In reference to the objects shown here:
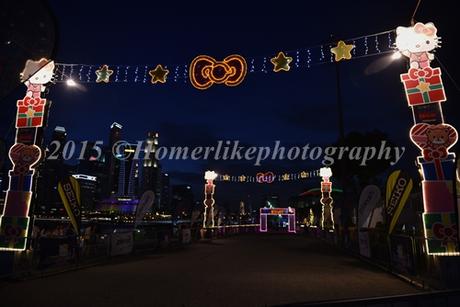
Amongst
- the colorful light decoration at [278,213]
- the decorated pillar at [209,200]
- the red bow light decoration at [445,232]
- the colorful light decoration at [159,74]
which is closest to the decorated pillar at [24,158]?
the colorful light decoration at [159,74]

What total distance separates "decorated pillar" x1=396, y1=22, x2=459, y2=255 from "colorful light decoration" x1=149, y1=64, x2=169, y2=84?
804cm

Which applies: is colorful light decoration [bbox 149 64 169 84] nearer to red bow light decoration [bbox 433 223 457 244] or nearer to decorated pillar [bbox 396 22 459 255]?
decorated pillar [bbox 396 22 459 255]

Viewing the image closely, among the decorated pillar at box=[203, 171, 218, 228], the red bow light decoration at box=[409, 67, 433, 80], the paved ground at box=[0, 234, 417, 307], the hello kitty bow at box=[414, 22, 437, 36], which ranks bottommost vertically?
the paved ground at box=[0, 234, 417, 307]

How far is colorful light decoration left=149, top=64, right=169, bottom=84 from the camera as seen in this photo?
12.6 metres

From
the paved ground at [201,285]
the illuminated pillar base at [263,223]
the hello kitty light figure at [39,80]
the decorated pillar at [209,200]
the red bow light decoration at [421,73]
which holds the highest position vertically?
the hello kitty light figure at [39,80]

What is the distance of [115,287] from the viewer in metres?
8.66

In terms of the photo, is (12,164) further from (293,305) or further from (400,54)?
(400,54)

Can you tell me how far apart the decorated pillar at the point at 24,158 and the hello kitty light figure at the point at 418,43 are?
1175 cm

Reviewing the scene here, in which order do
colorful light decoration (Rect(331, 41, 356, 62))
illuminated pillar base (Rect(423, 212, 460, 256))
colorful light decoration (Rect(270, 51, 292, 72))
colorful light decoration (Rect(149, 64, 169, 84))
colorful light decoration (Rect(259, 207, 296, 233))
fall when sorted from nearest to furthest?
illuminated pillar base (Rect(423, 212, 460, 256)), colorful light decoration (Rect(331, 41, 356, 62)), colorful light decoration (Rect(270, 51, 292, 72)), colorful light decoration (Rect(149, 64, 169, 84)), colorful light decoration (Rect(259, 207, 296, 233))

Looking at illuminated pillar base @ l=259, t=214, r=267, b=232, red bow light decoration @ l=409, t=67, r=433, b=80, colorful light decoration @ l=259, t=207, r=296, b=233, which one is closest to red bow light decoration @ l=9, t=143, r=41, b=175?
red bow light decoration @ l=409, t=67, r=433, b=80

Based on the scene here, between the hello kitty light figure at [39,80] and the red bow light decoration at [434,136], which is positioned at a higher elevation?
the hello kitty light figure at [39,80]

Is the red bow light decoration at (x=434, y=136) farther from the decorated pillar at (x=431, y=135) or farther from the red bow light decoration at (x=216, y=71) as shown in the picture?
the red bow light decoration at (x=216, y=71)

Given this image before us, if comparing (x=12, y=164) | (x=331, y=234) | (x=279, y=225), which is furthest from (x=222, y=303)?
(x=279, y=225)

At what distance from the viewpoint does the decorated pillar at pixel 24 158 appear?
11.3 metres
